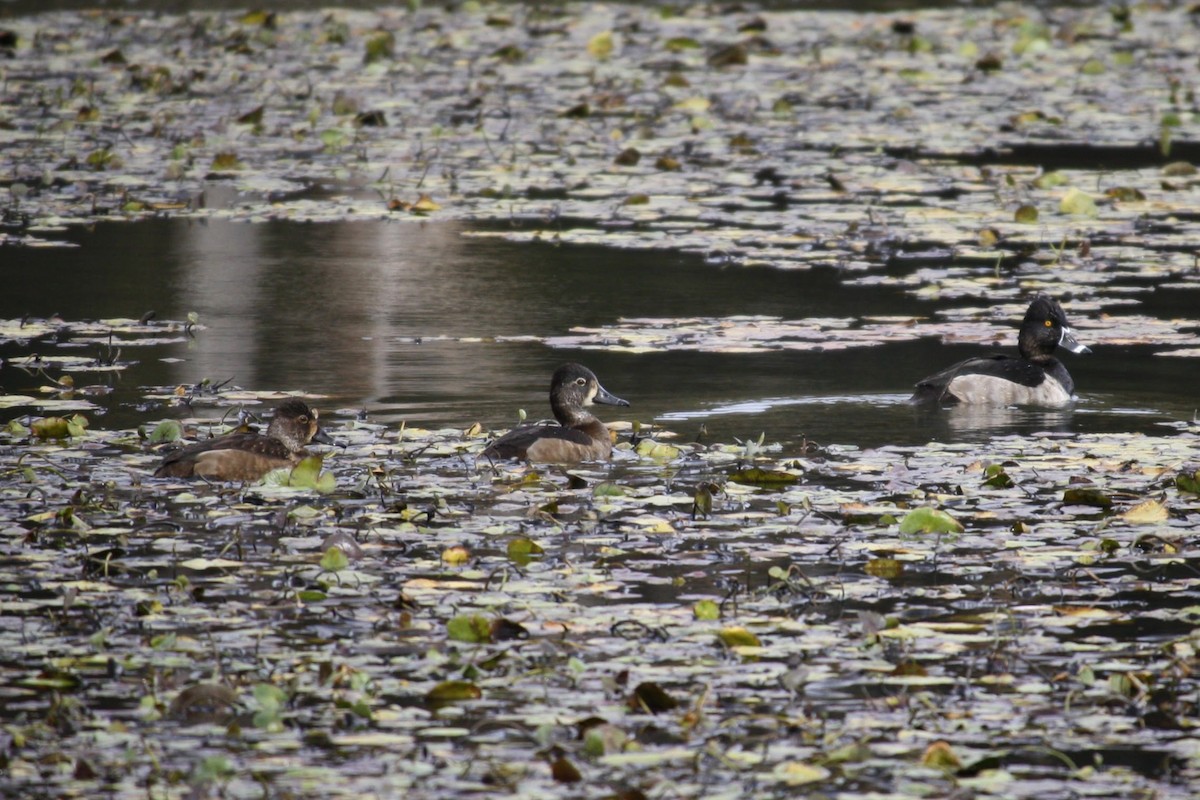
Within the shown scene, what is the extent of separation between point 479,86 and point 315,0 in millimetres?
8585

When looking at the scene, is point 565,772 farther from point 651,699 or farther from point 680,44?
point 680,44

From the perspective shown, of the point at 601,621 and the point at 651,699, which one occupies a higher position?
the point at 601,621

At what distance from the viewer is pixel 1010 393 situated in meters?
10.6

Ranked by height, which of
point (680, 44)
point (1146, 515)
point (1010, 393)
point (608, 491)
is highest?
point (680, 44)

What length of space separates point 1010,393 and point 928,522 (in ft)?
10.7

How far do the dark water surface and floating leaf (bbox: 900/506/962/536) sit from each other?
1.80 metres

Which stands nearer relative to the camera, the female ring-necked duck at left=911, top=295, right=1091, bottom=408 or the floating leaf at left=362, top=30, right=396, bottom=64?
the female ring-necked duck at left=911, top=295, right=1091, bottom=408

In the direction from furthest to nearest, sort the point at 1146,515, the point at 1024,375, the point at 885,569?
the point at 1024,375 → the point at 1146,515 → the point at 885,569

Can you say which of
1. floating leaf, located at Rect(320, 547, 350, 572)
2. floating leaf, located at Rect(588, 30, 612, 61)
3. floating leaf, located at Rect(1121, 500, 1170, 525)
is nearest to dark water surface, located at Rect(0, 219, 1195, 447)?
floating leaf, located at Rect(1121, 500, 1170, 525)

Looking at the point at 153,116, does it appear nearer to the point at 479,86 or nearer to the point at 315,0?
the point at 479,86

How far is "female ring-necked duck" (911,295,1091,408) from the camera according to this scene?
10305 millimetres

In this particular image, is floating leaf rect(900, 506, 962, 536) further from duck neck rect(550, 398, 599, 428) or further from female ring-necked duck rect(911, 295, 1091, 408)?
female ring-necked duck rect(911, 295, 1091, 408)

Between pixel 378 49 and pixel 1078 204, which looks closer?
pixel 1078 204

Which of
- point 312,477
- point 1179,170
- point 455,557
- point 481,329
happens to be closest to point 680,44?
point 1179,170
